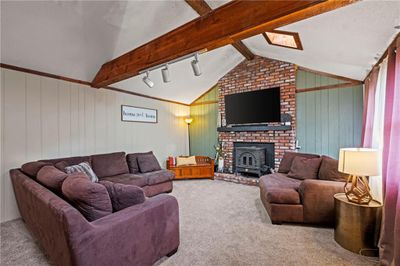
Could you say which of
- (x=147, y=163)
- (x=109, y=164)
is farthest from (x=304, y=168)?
(x=109, y=164)

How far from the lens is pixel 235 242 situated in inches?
88.2

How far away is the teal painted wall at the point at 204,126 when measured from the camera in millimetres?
6078

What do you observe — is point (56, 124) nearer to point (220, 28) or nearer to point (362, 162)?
point (220, 28)

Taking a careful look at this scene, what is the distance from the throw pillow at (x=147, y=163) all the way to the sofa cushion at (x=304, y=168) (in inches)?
113

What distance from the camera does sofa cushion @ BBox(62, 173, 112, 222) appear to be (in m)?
1.49

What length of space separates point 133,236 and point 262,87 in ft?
14.9

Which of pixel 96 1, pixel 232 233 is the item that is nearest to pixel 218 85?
pixel 96 1

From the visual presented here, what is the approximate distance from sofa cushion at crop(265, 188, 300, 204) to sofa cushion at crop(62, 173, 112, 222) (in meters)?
2.12

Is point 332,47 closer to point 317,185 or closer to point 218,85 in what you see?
point 317,185

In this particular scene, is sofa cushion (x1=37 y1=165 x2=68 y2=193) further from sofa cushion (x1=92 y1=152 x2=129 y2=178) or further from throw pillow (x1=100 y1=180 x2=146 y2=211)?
sofa cushion (x1=92 y1=152 x2=129 y2=178)

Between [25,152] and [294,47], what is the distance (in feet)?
16.3

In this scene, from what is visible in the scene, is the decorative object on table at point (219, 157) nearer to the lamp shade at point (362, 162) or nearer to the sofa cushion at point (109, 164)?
the sofa cushion at point (109, 164)

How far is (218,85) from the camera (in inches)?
231

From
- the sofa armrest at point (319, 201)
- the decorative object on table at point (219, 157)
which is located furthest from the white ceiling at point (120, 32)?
the decorative object on table at point (219, 157)
